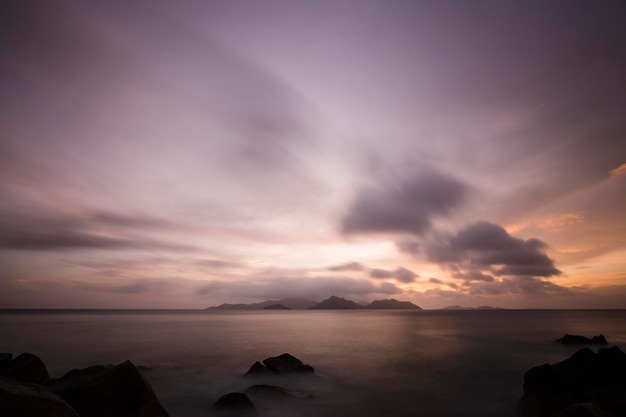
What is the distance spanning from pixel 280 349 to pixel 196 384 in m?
19.7

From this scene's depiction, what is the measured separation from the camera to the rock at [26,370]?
43.6ft

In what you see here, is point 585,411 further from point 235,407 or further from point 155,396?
point 235,407

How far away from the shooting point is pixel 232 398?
15000mm

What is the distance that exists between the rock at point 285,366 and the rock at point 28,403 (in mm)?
17998

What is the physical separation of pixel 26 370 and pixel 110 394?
7375 millimetres

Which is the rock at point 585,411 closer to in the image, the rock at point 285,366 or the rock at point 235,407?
the rock at point 235,407

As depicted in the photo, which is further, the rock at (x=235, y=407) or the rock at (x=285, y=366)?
the rock at (x=285, y=366)

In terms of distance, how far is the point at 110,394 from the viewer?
9.70m

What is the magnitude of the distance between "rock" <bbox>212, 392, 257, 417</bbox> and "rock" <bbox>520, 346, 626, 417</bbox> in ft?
39.0

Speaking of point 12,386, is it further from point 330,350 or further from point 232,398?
point 330,350

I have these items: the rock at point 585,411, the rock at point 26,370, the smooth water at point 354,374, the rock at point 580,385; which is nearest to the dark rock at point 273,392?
the smooth water at point 354,374

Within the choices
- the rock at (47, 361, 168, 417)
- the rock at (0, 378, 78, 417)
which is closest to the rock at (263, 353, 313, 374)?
the rock at (47, 361, 168, 417)

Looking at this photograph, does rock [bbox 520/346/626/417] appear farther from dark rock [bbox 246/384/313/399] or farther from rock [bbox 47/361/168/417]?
rock [bbox 47/361/168/417]

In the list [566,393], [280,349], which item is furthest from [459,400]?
[280,349]
